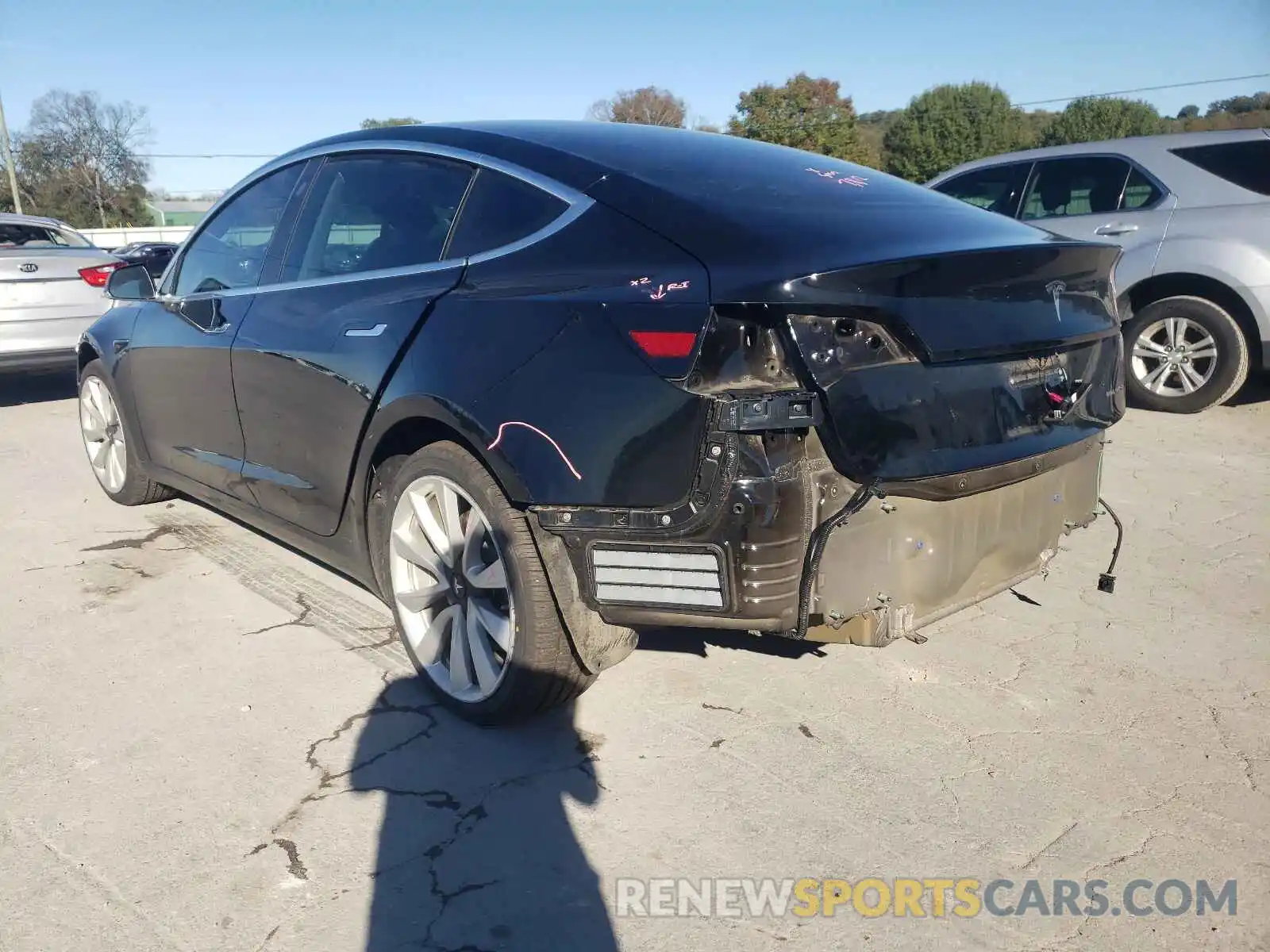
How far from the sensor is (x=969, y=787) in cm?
261

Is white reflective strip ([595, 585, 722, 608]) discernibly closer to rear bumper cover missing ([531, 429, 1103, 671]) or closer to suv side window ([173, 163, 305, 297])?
rear bumper cover missing ([531, 429, 1103, 671])

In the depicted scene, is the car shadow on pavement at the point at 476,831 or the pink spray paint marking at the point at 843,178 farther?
the pink spray paint marking at the point at 843,178

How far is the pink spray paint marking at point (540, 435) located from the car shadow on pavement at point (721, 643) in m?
1.10

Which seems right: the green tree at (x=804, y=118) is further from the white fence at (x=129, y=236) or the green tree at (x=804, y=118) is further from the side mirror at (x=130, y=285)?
the side mirror at (x=130, y=285)

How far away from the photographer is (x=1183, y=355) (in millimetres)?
6664

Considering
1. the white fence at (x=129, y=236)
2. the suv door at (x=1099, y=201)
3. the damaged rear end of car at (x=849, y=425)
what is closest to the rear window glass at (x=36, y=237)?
the damaged rear end of car at (x=849, y=425)

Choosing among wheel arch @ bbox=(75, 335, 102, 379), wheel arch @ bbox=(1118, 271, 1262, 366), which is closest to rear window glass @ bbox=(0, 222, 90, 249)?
wheel arch @ bbox=(75, 335, 102, 379)

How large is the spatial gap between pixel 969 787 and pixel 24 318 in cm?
755

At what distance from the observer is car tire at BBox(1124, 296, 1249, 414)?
648cm

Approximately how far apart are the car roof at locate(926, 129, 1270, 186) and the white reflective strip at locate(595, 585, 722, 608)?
5.40m

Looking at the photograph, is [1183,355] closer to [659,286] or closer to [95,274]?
[659,286]

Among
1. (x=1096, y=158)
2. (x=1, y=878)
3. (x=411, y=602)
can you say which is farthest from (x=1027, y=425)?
(x=1096, y=158)

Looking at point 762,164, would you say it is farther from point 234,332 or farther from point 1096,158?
point 1096,158

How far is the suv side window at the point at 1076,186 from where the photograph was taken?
7.01m
